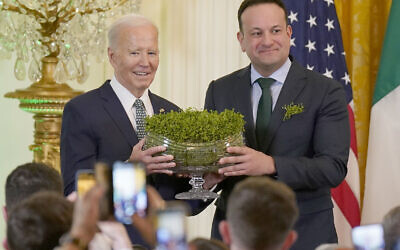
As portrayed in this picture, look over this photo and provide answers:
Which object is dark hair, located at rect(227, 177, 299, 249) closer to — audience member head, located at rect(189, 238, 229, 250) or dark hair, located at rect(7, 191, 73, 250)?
audience member head, located at rect(189, 238, 229, 250)

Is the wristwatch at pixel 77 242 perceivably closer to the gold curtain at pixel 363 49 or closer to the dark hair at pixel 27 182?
the dark hair at pixel 27 182

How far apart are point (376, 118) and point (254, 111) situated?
1.68 m

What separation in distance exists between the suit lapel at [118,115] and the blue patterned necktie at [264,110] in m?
0.46

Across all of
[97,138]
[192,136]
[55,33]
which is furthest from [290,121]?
[55,33]

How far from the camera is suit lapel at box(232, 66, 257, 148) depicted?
9.13 feet

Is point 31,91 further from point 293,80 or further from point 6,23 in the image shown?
point 293,80

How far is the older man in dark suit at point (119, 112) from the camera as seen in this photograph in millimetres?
2629

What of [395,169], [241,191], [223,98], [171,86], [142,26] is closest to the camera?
[241,191]

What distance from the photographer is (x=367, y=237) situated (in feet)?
4.03

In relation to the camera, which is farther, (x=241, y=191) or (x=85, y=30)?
(x=85, y=30)

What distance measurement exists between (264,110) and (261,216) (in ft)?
4.77

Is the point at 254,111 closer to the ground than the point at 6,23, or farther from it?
closer to the ground

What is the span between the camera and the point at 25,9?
176 inches

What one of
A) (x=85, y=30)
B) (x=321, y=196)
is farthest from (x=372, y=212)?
(x=85, y=30)
